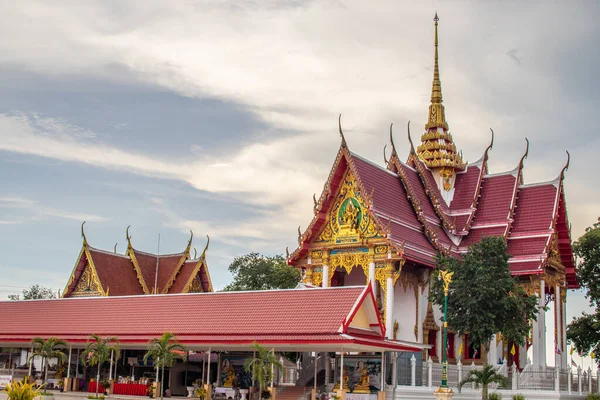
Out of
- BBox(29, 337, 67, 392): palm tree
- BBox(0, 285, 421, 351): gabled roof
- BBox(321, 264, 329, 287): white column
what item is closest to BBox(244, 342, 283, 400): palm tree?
BBox(0, 285, 421, 351): gabled roof

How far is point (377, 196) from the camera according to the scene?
3156 cm

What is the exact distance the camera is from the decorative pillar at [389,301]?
29189 millimetres

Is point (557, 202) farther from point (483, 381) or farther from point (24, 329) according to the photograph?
point (24, 329)

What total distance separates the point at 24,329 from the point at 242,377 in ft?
28.2

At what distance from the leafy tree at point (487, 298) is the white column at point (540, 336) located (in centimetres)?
270

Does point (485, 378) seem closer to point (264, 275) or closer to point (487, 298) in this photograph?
point (487, 298)

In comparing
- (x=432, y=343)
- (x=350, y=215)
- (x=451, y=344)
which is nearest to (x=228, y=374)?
(x=350, y=215)

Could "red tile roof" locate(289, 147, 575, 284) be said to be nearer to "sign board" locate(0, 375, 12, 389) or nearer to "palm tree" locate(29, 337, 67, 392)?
"palm tree" locate(29, 337, 67, 392)

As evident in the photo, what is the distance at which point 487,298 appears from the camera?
2814 cm

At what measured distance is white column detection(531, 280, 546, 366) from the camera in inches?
1238

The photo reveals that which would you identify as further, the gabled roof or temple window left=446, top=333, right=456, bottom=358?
temple window left=446, top=333, right=456, bottom=358

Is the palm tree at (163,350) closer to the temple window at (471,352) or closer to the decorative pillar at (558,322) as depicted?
the temple window at (471,352)

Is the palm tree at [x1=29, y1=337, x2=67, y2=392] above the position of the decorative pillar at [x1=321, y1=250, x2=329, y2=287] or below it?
below

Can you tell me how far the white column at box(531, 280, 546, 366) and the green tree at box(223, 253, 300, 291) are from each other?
15.7 meters
